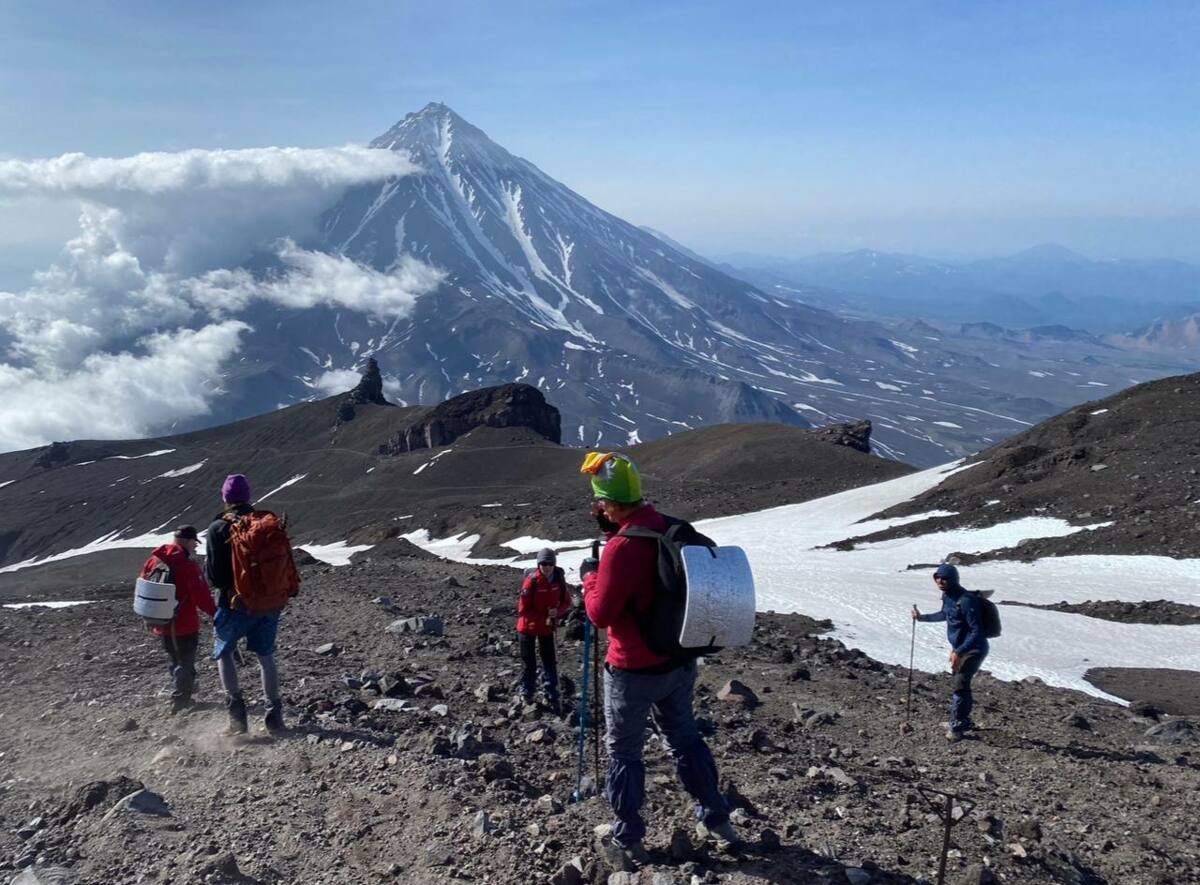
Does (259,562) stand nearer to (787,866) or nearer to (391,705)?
(391,705)

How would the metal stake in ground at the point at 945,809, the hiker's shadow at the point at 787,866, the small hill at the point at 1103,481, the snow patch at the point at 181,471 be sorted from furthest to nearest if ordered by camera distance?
the snow patch at the point at 181,471 → the small hill at the point at 1103,481 → the hiker's shadow at the point at 787,866 → the metal stake in ground at the point at 945,809

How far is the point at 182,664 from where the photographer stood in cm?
961

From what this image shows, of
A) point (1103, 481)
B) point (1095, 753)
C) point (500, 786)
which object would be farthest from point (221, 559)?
point (1103, 481)

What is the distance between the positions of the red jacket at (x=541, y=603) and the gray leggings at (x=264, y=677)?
9.77 ft

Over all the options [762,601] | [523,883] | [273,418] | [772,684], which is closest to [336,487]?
[273,418]

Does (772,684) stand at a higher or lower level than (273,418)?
higher

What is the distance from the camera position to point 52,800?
739cm

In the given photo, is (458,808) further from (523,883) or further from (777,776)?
(777,776)

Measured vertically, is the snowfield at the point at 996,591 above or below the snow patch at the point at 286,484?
above

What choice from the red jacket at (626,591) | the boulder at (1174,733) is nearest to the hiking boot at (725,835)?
the red jacket at (626,591)

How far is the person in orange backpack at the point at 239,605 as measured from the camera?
842 centimetres

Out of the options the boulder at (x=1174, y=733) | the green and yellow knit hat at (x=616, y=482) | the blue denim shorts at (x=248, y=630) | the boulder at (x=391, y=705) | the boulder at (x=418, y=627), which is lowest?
the boulder at (x=418, y=627)

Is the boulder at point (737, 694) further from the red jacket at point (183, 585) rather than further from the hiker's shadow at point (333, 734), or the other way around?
the red jacket at point (183, 585)

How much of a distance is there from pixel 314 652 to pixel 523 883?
26.6 feet
